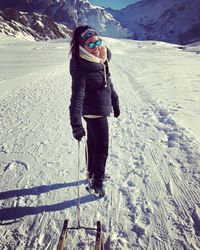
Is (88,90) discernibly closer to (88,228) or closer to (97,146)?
(97,146)

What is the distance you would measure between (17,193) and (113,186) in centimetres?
133

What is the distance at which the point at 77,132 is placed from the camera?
363cm

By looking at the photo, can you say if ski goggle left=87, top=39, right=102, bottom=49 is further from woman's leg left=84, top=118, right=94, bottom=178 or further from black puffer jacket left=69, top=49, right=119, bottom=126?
woman's leg left=84, top=118, right=94, bottom=178

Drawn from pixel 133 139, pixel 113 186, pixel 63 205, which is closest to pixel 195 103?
pixel 133 139

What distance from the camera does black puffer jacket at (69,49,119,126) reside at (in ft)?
11.8

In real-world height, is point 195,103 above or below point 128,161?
below

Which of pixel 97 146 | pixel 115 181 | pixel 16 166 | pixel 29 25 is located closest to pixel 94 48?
pixel 97 146

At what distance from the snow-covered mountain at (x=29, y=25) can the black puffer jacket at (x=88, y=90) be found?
388 ft

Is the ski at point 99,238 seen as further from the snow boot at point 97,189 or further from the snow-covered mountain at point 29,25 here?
the snow-covered mountain at point 29,25

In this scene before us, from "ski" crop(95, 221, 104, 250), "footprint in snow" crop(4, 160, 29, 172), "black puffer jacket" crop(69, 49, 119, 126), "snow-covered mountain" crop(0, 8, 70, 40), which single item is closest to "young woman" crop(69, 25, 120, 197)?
"black puffer jacket" crop(69, 49, 119, 126)

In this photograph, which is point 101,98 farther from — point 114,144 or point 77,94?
point 114,144

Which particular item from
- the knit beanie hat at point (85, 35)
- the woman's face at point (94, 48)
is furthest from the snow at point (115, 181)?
the knit beanie hat at point (85, 35)

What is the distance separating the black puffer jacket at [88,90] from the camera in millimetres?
3596

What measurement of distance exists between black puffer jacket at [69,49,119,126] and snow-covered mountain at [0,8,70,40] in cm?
11833
